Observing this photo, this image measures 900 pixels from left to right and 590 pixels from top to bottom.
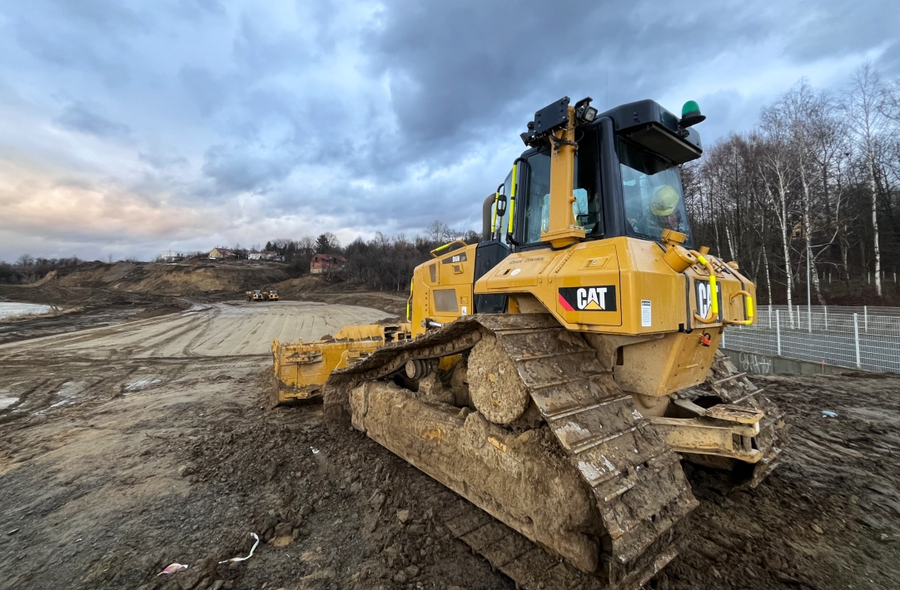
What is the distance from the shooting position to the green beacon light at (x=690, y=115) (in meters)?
2.85

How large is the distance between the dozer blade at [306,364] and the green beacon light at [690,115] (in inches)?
163

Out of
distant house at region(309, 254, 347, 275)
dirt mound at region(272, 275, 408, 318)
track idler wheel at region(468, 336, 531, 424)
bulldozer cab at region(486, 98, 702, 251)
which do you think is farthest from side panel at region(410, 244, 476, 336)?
distant house at region(309, 254, 347, 275)

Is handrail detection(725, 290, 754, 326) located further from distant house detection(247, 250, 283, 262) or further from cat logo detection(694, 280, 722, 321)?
distant house detection(247, 250, 283, 262)

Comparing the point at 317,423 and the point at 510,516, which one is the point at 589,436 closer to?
the point at 510,516

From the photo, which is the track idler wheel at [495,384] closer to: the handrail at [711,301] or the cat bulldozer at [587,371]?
the cat bulldozer at [587,371]

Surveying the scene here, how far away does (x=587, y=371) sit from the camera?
8.29 feet

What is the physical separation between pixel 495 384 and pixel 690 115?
2365 millimetres

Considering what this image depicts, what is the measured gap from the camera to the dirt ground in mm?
2412

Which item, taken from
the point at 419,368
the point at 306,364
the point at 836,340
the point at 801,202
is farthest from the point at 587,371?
the point at 801,202

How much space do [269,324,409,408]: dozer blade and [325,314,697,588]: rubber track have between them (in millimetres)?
3448

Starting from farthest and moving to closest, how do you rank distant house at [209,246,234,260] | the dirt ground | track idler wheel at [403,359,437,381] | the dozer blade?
distant house at [209,246,234,260], the dozer blade, track idler wheel at [403,359,437,381], the dirt ground

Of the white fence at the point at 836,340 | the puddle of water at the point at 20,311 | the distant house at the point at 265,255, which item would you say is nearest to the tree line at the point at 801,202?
the white fence at the point at 836,340

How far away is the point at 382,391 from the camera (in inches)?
159

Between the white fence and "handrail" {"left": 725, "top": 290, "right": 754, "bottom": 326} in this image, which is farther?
the white fence
